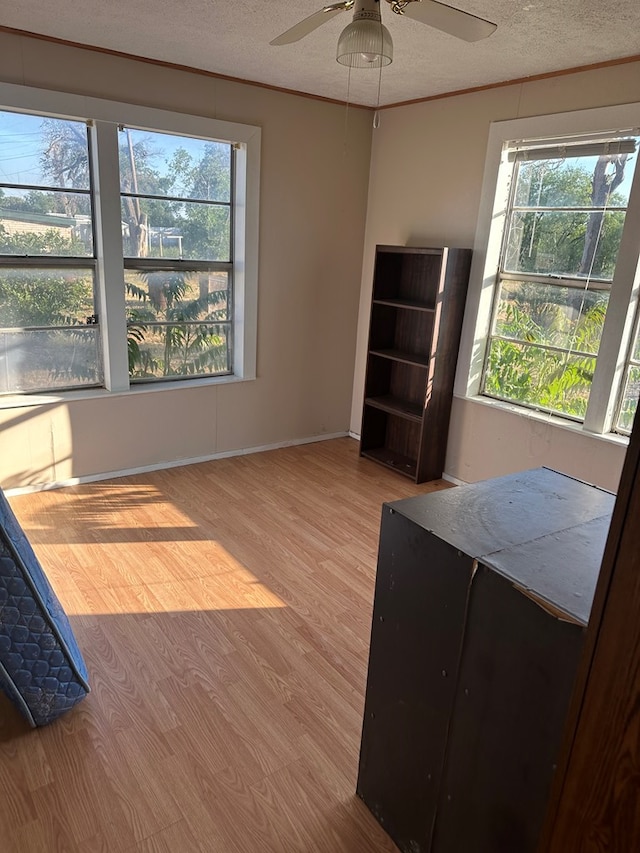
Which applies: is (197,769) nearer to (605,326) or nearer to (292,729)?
(292,729)

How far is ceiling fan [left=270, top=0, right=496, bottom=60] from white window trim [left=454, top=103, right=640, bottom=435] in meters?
1.33

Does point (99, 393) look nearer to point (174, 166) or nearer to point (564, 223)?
point (174, 166)

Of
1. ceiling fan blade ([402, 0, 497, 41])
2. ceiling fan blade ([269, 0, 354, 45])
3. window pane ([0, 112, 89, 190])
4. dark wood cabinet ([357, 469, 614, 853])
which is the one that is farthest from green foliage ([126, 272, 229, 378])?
dark wood cabinet ([357, 469, 614, 853])

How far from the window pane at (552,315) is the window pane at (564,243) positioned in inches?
4.4

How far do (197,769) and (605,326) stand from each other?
293 cm

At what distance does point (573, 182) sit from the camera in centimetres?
334

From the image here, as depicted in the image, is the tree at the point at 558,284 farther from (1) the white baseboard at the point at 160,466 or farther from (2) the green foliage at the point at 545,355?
(1) the white baseboard at the point at 160,466

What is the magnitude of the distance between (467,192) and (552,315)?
3.40ft

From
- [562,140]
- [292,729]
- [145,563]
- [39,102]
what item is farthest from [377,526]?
[39,102]

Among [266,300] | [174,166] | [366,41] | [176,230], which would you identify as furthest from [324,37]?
[266,300]

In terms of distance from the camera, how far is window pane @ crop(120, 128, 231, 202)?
143 inches

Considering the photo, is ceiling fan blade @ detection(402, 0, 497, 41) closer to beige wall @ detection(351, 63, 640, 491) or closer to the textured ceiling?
the textured ceiling

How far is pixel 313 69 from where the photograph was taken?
3469 millimetres

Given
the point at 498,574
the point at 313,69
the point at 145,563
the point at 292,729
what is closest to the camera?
the point at 498,574
